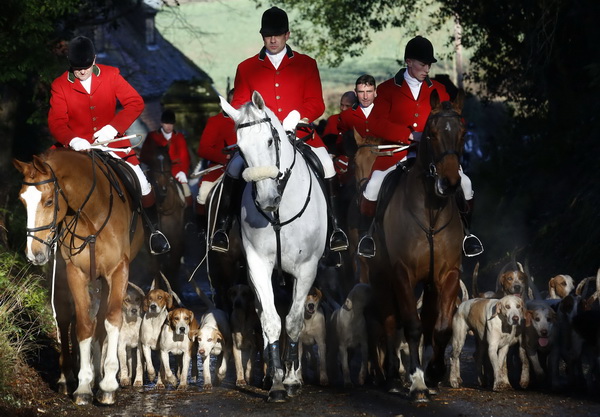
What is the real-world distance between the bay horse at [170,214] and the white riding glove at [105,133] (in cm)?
524

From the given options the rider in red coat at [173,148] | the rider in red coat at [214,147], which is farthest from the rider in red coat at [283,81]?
the rider in red coat at [173,148]

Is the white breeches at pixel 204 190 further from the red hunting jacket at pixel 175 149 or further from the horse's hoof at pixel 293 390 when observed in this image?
the red hunting jacket at pixel 175 149

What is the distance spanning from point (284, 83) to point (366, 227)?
1700mm

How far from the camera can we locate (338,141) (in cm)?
1515

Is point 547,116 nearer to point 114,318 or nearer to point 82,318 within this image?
point 114,318

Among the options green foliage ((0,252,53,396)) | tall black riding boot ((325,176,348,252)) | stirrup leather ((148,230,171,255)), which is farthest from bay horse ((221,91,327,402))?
green foliage ((0,252,53,396))

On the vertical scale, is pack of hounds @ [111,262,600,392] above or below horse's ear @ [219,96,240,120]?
below

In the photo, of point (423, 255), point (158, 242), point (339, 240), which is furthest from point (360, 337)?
point (158, 242)

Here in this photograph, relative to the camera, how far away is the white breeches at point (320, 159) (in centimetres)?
1060

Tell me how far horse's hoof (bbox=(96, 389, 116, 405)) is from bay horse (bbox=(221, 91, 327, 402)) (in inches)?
51.6

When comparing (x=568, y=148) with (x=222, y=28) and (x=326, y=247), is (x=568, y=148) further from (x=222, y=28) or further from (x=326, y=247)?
(x=222, y=28)

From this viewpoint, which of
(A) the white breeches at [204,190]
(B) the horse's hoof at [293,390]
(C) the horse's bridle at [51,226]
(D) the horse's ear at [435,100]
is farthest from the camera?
(A) the white breeches at [204,190]

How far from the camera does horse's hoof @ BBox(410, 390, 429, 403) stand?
390 inches

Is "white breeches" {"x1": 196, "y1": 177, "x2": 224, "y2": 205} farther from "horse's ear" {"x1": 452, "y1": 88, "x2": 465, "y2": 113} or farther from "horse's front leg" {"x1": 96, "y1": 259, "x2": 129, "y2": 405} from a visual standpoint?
"horse's ear" {"x1": 452, "y1": 88, "x2": 465, "y2": 113}
